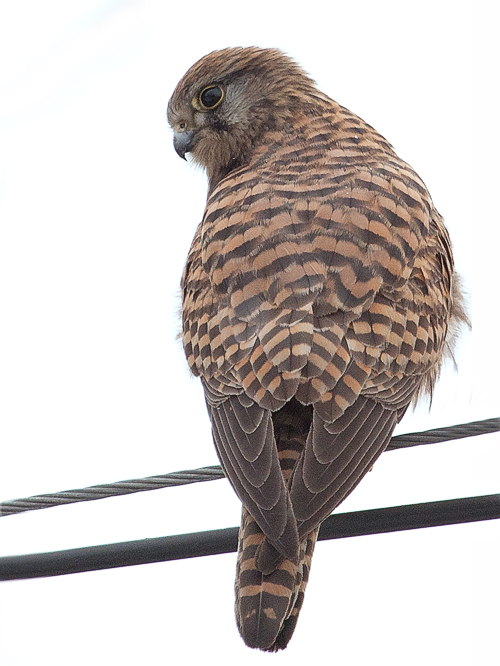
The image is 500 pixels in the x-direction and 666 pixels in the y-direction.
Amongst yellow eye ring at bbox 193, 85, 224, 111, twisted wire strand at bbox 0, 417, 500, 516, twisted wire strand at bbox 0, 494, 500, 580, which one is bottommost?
twisted wire strand at bbox 0, 494, 500, 580

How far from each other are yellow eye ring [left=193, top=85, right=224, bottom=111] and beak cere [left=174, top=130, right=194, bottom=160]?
0.35 feet

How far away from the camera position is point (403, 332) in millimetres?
2822

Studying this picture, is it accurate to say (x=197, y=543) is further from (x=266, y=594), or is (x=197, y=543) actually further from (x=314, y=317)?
(x=314, y=317)

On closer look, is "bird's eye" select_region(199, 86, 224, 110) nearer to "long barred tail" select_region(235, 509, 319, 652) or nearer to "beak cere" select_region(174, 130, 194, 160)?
"beak cere" select_region(174, 130, 194, 160)

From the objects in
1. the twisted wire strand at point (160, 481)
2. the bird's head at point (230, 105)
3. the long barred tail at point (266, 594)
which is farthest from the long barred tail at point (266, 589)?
the bird's head at point (230, 105)

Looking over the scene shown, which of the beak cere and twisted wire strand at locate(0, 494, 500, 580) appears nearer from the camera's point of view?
twisted wire strand at locate(0, 494, 500, 580)

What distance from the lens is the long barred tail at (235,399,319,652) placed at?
7.51ft

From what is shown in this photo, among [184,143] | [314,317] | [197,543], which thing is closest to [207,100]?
[184,143]

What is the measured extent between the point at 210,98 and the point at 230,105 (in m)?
0.09

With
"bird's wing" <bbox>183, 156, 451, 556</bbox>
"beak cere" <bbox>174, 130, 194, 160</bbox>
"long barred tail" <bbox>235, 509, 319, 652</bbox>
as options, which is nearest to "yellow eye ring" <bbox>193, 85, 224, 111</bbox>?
"beak cere" <bbox>174, 130, 194, 160</bbox>

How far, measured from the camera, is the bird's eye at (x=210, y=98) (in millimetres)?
4004

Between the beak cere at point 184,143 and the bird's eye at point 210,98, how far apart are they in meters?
0.12

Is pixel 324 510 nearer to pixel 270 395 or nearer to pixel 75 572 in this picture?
pixel 270 395

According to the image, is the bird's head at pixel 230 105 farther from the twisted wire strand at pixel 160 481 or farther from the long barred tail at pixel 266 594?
the long barred tail at pixel 266 594
